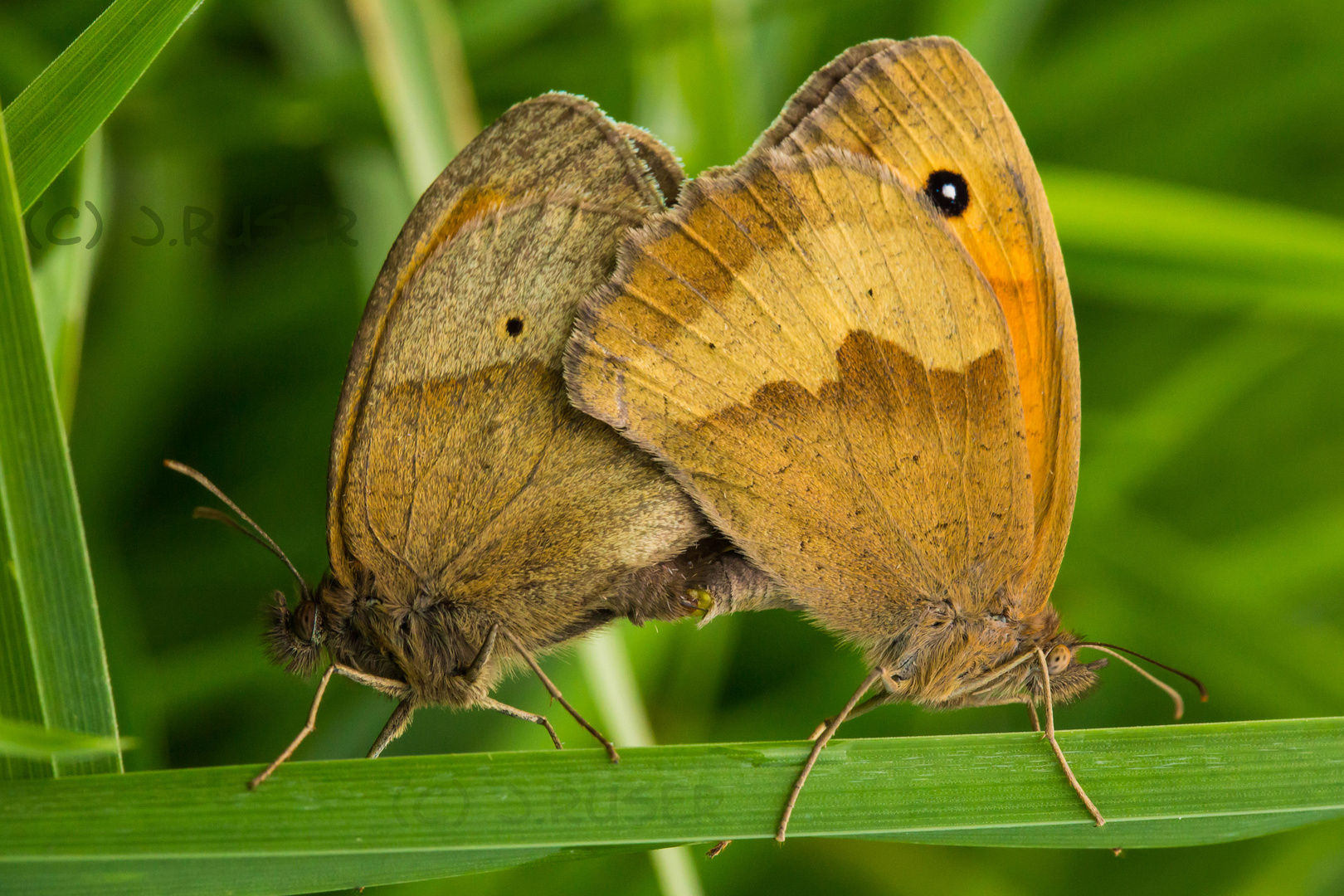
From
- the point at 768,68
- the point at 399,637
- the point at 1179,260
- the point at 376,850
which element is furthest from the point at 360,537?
the point at 1179,260

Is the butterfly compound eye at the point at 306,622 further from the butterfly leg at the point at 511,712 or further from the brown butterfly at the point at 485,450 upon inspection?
the butterfly leg at the point at 511,712

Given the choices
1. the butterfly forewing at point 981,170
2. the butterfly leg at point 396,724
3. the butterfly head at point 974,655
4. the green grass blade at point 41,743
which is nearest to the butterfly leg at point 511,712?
the butterfly leg at point 396,724

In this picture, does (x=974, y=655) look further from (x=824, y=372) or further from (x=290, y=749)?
(x=290, y=749)

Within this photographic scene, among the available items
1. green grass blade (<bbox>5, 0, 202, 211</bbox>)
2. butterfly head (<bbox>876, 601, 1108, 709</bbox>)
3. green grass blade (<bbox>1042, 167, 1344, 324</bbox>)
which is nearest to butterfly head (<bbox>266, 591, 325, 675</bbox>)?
green grass blade (<bbox>5, 0, 202, 211</bbox>)

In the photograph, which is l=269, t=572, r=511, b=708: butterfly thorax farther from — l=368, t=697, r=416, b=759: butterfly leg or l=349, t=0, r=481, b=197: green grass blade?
l=349, t=0, r=481, b=197: green grass blade

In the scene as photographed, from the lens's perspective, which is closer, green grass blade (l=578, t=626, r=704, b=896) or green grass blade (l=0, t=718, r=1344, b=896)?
green grass blade (l=0, t=718, r=1344, b=896)

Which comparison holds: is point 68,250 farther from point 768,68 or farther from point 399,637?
point 768,68
